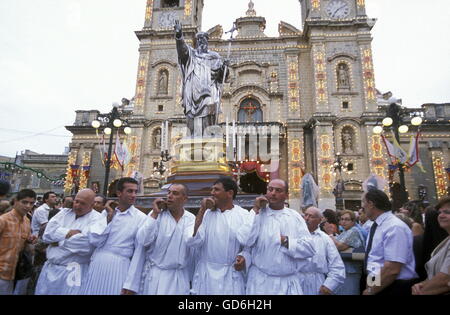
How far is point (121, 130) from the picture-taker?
84.7 feet

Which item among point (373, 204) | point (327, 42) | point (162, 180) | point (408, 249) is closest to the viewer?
point (408, 249)

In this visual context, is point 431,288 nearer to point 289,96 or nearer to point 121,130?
point 289,96

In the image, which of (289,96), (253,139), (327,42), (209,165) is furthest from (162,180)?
(327,42)

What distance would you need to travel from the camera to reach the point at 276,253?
2904 mm

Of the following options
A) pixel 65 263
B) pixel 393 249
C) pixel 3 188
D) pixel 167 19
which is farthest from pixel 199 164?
pixel 167 19

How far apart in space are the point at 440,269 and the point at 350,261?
111cm

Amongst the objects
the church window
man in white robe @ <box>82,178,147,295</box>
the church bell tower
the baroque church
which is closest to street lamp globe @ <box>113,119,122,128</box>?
man in white robe @ <box>82,178,147,295</box>

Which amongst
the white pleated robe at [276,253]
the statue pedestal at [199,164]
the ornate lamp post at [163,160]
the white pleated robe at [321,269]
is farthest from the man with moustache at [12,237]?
the ornate lamp post at [163,160]

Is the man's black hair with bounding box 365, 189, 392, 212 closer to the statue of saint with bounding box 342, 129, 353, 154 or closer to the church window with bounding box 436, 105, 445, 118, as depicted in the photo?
the statue of saint with bounding box 342, 129, 353, 154

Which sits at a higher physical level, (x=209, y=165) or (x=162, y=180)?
(x=162, y=180)

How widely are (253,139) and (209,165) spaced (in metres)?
14.8

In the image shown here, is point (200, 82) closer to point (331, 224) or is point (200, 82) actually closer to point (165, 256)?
point (331, 224)

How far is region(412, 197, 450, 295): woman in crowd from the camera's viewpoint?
7.84 ft

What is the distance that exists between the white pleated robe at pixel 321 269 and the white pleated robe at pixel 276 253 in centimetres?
24
